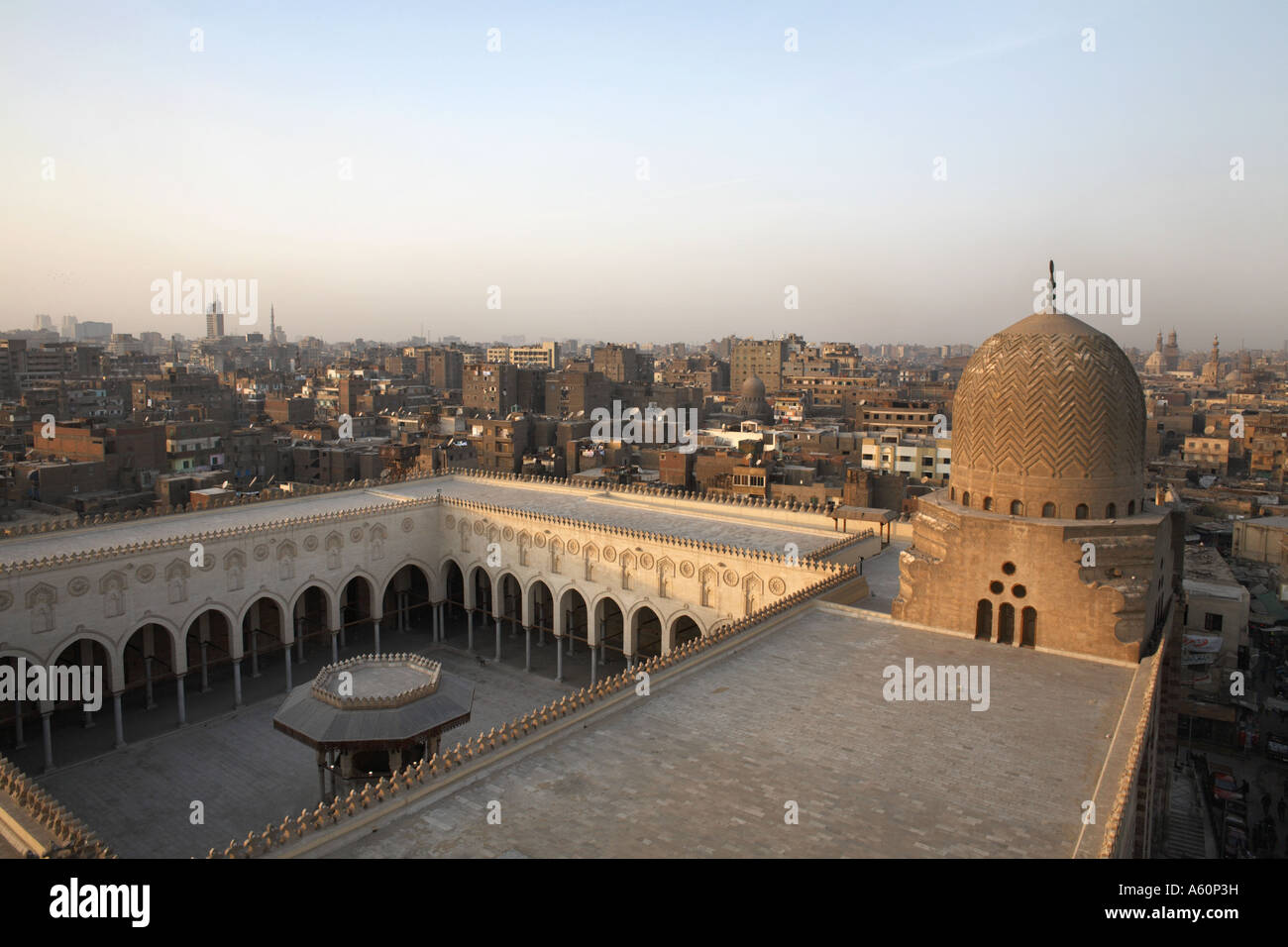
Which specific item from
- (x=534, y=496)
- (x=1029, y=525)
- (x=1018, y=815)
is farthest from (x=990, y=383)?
(x=534, y=496)

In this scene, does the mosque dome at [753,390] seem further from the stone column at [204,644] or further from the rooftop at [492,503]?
the stone column at [204,644]

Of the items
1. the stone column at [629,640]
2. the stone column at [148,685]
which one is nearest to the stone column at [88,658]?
the stone column at [148,685]

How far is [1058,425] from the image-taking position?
19.2 meters

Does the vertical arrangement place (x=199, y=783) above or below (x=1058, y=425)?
below

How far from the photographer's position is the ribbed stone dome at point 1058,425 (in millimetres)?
19094

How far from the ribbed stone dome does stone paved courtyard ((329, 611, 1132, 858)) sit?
3604 mm

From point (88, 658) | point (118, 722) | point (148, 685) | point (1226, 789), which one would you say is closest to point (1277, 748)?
point (1226, 789)

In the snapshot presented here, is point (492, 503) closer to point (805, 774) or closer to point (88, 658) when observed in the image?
point (88, 658)

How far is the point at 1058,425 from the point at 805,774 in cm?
1018

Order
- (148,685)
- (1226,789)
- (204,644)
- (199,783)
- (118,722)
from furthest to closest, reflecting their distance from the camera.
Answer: (204,644) → (148,685) → (118,722) → (1226,789) → (199,783)

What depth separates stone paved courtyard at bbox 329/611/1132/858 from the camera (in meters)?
11.8

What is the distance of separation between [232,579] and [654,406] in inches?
2825

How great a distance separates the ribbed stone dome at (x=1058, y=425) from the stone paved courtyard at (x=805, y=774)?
3604mm

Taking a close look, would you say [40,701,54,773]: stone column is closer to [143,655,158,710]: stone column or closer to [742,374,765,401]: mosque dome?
[143,655,158,710]: stone column
